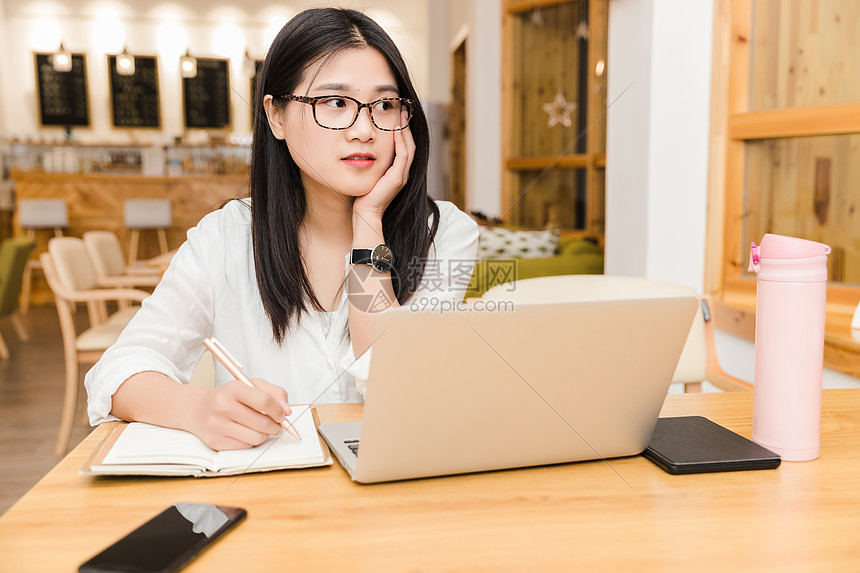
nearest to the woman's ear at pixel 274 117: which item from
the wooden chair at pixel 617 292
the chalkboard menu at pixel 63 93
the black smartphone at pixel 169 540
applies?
the wooden chair at pixel 617 292

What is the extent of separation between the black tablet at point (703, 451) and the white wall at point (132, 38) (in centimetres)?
738

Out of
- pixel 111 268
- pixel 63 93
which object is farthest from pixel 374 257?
pixel 63 93

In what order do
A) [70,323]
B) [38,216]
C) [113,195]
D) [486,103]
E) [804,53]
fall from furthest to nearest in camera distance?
[113,195] → [38,216] → [486,103] → [70,323] → [804,53]

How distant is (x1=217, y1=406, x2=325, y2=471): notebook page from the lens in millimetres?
679

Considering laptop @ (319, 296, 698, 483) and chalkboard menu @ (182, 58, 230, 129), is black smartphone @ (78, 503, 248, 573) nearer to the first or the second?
laptop @ (319, 296, 698, 483)

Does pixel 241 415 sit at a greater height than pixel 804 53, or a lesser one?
lesser

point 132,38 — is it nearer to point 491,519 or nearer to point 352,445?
point 352,445

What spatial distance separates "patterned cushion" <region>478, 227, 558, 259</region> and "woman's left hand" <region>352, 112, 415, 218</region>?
80.6 inches

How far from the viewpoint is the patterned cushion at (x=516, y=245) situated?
324cm

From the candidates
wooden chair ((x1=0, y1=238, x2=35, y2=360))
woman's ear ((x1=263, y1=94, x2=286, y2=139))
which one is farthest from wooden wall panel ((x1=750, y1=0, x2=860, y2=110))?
wooden chair ((x1=0, y1=238, x2=35, y2=360))

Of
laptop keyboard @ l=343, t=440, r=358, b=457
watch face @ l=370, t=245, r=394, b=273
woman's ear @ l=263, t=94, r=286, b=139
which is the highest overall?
woman's ear @ l=263, t=94, r=286, b=139

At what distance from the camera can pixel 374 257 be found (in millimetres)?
1118

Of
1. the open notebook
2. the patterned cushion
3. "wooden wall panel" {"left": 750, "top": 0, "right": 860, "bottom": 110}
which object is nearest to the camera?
the open notebook

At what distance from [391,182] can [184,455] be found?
2.03 feet
